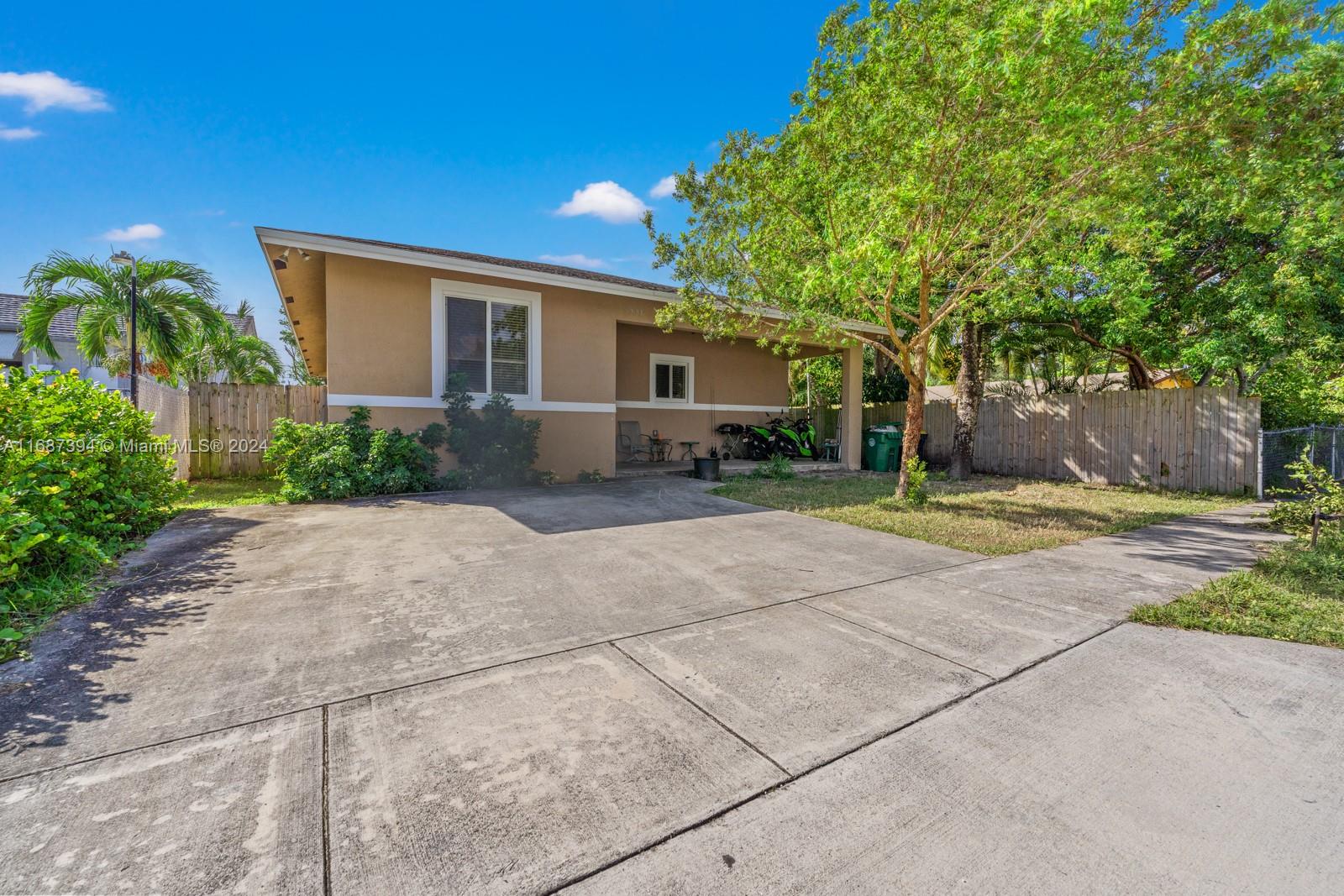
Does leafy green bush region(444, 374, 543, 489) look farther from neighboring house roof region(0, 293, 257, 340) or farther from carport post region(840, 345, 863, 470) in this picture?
neighboring house roof region(0, 293, 257, 340)

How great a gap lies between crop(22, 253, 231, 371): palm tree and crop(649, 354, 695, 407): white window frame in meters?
8.72

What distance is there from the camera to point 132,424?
488cm

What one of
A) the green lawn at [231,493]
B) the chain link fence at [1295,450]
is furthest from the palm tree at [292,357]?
the chain link fence at [1295,450]

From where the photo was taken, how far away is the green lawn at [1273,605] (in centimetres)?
305

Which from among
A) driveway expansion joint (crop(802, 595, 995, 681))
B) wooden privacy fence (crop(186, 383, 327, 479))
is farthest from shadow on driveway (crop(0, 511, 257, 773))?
wooden privacy fence (crop(186, 383, 327, 479))

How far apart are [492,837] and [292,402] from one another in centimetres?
1021

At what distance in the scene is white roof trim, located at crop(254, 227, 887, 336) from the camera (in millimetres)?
6719

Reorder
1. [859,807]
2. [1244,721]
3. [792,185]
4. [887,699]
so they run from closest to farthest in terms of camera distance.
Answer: [859,807]
[1244,721]
[887,699]
[792,185]

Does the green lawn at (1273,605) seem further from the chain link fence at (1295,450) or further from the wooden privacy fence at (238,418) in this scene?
the wooden privacy fence at (238,418)

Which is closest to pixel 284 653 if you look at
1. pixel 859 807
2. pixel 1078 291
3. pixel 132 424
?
pixel 859 807

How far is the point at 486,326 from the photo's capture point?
843cm

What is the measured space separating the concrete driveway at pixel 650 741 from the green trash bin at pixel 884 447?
8.56 m

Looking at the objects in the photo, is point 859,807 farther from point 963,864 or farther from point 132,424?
point 132,424

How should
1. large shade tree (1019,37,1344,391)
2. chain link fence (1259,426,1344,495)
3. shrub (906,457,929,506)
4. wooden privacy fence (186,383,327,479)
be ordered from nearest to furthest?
1. large shade tree (1019,37,1344,391)
2. shrub (906,457,929,506)
3. chain link fence (1259,426,1344,495)
4. wooden privacy fence (186,383,327,479)
